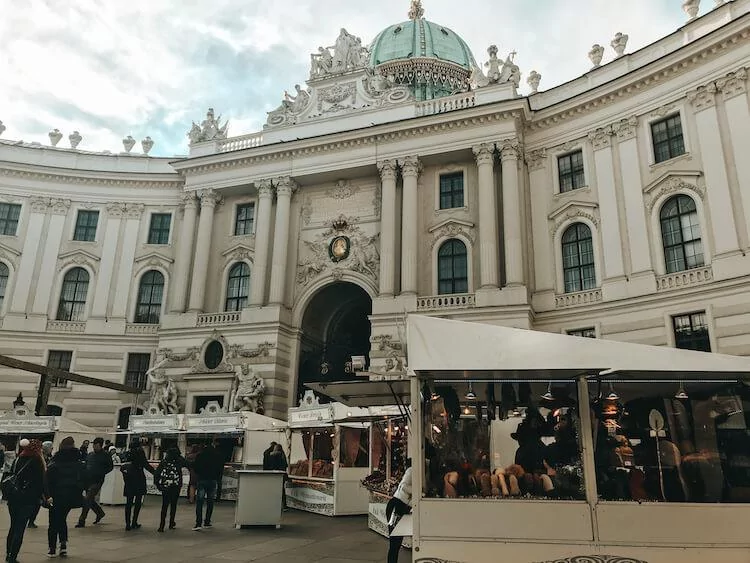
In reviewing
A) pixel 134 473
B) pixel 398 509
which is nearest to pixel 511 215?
pixel 134 473

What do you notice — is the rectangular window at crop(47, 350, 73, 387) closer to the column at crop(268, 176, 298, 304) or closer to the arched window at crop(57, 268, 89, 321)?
the arched window at crop(57, 268, 89, 321)

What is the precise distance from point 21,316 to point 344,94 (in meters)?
22.8

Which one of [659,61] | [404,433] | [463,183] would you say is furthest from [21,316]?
[659,61]

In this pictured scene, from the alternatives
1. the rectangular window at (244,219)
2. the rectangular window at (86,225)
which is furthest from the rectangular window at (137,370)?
the rectangular window at (244,219)

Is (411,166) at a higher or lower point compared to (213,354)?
higher

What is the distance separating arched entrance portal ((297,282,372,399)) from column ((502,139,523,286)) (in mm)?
9007

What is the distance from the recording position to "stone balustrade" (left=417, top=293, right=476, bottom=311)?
2728cm

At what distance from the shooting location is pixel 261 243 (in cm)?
3212

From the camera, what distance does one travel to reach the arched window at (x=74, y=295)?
35.2 m

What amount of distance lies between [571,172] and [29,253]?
31.2 metres

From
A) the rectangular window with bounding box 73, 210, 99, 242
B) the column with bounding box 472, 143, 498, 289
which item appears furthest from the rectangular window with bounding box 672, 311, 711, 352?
the rectangular window with bounding box 73, 210, 99, 242

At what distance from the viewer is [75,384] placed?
33531mm

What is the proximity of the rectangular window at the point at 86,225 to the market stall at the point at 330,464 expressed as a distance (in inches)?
935

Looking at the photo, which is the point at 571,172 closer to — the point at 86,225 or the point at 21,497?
the point at 21,497
